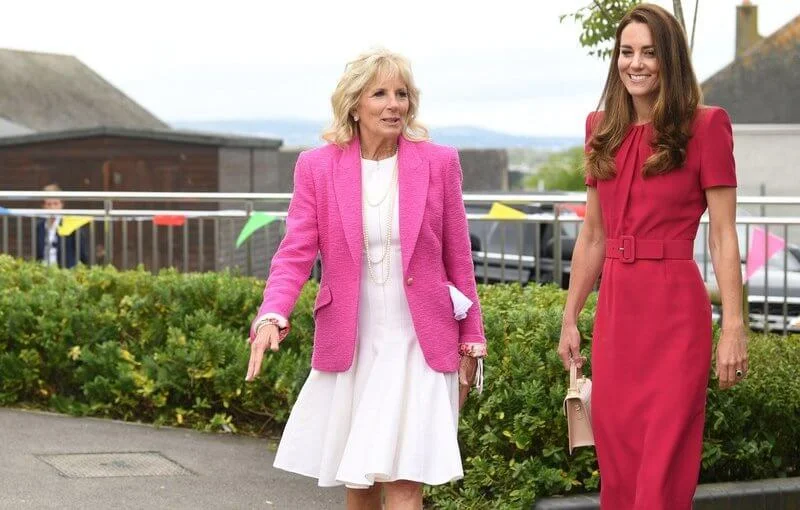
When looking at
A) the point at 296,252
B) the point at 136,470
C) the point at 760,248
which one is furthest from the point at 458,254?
the point at 760,248

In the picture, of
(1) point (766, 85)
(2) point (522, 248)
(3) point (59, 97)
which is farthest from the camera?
(3) point (59, 97)

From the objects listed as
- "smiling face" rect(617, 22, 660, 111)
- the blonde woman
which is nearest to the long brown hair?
"smiling face" rect(617, 22, 660, 111)

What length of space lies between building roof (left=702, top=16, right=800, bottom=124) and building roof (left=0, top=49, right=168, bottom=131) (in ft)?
56.1

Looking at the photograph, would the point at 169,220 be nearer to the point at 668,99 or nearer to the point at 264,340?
the point at 264,340

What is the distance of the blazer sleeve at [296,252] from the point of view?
4773mm

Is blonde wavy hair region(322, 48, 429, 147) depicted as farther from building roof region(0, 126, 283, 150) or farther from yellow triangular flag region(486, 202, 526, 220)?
building roof region(0, 126, 283, 150)

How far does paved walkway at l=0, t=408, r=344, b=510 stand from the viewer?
23.0ft

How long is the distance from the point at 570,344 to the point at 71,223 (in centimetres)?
929

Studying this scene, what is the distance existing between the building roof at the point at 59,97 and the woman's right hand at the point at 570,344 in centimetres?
4210

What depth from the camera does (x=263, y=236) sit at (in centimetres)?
1308

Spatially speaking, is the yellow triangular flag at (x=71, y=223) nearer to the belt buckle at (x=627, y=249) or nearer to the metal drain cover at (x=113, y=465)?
the metal drain cover at (x=113, y=465)

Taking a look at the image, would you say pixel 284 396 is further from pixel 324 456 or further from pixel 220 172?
pixel 220 172

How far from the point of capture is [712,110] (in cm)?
480

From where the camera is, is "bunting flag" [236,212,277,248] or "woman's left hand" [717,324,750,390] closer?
"woman's left hand" [717,324,750,390]
